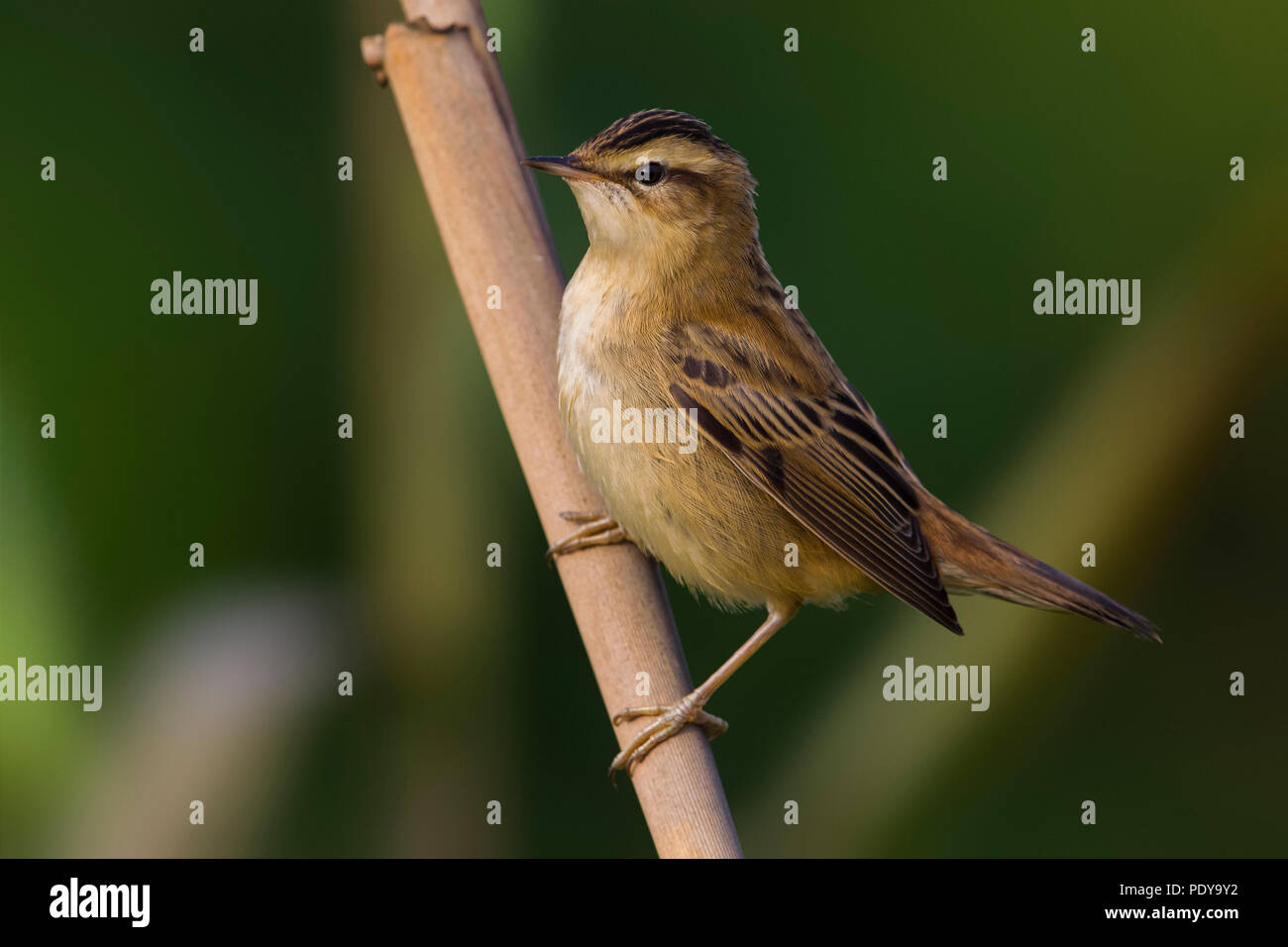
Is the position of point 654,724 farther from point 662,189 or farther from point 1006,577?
point 662,189

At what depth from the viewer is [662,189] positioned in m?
3.43

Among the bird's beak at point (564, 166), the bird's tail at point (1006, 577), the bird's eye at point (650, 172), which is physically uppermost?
the bird's eye at point (650, 172)

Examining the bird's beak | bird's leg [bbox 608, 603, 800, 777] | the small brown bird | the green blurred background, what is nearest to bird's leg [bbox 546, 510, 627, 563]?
the small brown bird

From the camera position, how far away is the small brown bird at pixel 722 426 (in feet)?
10.8

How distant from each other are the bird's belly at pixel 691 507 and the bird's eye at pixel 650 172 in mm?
575

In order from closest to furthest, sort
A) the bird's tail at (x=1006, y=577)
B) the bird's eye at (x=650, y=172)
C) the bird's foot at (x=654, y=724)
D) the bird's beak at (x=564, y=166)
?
the bird's foot at (x=654, y=724)
the bird's beak at (x=564, y=166)
the bird's tail at (x=1006, y=577)
the bird's eye at (x=650, y=172)

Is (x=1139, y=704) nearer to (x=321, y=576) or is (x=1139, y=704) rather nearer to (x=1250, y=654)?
(x=1250, y=654)

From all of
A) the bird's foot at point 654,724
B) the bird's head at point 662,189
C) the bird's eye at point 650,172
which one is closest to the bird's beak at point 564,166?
the bird's head at point 662,189

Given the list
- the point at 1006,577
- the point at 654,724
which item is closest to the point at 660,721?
the point at 654,724

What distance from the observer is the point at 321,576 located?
3.37 meters

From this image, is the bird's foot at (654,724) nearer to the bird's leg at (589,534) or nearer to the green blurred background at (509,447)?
the green blurred background at (509,447)

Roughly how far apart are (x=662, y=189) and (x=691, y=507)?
0.91 meters

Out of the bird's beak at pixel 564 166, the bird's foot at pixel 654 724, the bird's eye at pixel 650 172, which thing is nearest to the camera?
the bird's foot at pixel 654 724

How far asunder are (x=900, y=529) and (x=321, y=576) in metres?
1.66
